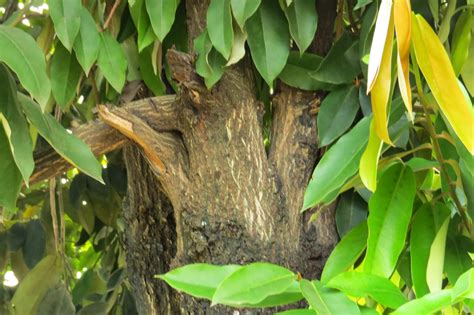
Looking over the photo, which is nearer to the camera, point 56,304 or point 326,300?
point 326,300

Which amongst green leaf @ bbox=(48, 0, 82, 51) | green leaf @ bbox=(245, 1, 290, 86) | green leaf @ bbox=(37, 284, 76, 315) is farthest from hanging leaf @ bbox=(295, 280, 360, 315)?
green leaf @ bbox=(37, 284, 76, 315)

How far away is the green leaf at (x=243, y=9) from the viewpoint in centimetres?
91

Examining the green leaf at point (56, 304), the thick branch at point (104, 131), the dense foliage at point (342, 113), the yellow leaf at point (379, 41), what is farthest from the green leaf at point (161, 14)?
the green leaf at point (56, 304)

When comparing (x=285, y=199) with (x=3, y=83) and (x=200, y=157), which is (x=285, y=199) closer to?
(x=200, y=157)

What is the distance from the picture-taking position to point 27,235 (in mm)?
1675

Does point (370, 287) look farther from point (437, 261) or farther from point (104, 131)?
point (104, 131)

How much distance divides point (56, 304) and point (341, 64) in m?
0.71

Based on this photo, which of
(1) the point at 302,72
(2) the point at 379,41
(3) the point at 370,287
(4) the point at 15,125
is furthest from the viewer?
(1) the point at 302,72

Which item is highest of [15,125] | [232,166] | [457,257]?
[15,125]

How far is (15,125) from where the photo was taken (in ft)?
2.98

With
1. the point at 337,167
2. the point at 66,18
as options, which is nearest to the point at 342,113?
the point at 337,167

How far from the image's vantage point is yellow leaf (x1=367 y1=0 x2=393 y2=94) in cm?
54

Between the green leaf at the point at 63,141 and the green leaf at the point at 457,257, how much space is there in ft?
1.26

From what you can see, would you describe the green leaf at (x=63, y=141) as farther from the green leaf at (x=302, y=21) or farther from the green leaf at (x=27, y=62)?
the green leaf at (x=302, y=21)
